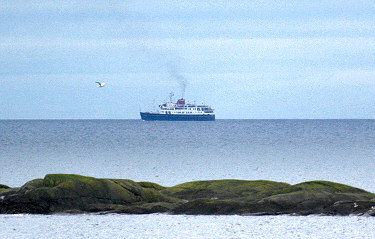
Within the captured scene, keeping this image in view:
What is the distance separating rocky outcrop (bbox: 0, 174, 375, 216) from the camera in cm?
1622

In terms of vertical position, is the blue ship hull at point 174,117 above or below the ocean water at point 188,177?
above

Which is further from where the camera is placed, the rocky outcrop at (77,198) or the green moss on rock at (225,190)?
the green moss on rock at (225,190)

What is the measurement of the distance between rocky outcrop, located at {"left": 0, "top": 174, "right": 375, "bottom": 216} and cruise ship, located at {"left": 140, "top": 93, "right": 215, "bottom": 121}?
537 feet

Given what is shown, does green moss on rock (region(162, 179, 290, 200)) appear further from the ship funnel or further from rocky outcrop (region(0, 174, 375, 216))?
the ship funnel

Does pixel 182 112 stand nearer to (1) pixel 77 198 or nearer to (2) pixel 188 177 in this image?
(2) pixel 188 177

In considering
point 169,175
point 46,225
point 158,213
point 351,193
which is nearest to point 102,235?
point 46,225

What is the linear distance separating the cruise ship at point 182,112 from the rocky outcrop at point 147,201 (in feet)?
537

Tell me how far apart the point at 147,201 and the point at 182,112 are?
6478 inches

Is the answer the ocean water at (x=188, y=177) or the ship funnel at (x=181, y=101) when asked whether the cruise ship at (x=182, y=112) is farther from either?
the ocean water at (x=188, y=177)

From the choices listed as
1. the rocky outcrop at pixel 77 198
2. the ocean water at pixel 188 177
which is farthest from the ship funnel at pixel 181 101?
the rocky outcrop at pixel 77 198

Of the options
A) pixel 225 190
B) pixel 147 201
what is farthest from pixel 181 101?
pixel 147 201

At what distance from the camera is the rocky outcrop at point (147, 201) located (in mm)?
16219

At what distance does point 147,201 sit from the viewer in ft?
56.7

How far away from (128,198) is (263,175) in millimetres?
15917
